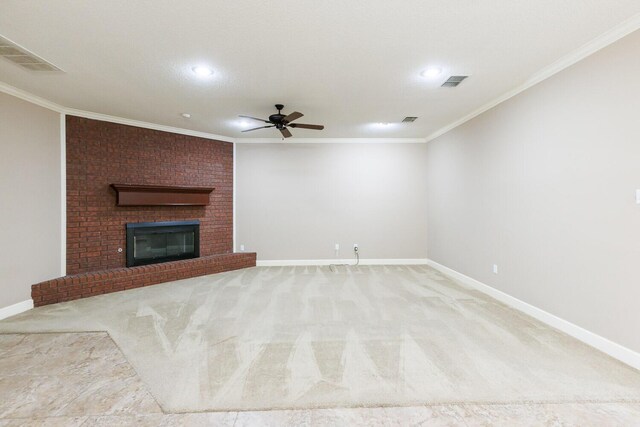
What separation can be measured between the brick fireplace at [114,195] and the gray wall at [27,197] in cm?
18

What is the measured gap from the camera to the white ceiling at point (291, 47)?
2114 mm

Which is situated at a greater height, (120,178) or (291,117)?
(291,117)

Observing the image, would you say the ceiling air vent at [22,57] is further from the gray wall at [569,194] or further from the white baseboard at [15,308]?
the gray wall at [569,194]

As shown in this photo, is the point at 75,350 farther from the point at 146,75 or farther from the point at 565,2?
the point at 565,2

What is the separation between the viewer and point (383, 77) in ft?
10.6

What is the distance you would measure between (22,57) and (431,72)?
4.07 metres

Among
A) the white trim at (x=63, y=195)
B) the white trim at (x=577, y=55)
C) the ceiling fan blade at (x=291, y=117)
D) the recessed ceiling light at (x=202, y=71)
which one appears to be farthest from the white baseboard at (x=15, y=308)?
the white trim at (x=577, y=55)

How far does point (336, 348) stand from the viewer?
2.57m

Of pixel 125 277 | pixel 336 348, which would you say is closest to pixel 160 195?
pixel 125 277

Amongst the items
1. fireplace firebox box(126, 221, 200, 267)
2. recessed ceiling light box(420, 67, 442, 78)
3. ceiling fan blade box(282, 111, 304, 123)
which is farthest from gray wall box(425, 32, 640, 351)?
fireplace firebox box(126, 221, 200, 267)

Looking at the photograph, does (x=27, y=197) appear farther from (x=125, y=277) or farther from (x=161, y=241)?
(x=161, y=241)

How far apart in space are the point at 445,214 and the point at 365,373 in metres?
4.02

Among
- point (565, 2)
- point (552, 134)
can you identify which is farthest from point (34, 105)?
point (552, 134)

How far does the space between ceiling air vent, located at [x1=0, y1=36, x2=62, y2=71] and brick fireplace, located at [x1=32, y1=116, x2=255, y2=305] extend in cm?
155
